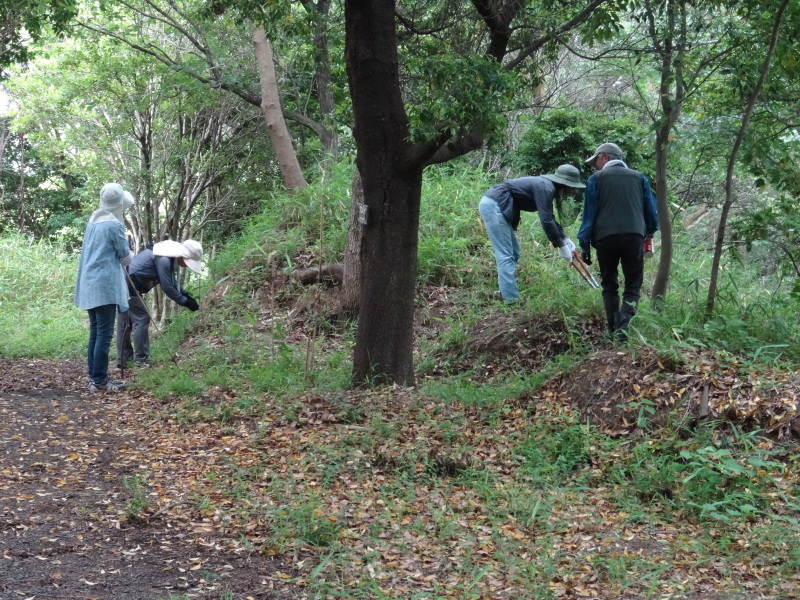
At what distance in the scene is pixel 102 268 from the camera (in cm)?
765

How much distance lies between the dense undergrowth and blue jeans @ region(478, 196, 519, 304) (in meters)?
0.24

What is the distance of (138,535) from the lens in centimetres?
422

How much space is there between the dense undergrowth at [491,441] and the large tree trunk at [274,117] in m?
2.05

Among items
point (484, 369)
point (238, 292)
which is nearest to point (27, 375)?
point (238, 292)

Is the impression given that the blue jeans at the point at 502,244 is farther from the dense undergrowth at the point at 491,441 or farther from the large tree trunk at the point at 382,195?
the large tree trunk at the point at 382,195

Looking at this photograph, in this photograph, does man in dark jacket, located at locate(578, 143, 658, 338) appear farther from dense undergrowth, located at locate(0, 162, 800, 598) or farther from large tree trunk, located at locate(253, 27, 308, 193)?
large tree trunk, located at locate(253, 27, 308, 193)

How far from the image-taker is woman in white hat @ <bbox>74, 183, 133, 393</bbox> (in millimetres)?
7609

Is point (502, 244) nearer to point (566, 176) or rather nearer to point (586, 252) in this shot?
point (566, 176)

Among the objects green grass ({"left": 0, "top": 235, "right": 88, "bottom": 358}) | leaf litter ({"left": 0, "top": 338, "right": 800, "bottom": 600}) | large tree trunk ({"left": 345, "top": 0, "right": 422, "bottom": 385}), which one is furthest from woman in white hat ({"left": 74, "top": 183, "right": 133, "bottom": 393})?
green grass ({"left": 0, "top": 235, "right": 88, "bottom": 358})

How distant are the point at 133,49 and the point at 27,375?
5794mm

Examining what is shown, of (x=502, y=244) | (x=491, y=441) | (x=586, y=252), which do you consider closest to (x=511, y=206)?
(x=502, y=244)

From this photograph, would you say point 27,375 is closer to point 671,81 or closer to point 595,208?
point 595,208

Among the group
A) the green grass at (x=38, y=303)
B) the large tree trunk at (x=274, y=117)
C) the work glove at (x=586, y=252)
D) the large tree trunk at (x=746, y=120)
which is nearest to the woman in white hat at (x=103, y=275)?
the green grass at (x=38, y=303)

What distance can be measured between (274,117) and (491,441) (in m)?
8.03
